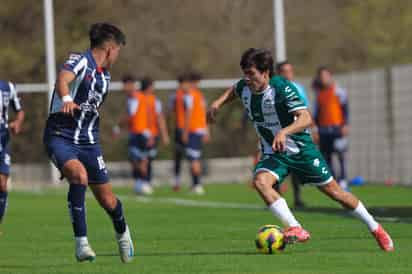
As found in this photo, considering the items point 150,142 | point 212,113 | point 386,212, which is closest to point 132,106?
point 150,142

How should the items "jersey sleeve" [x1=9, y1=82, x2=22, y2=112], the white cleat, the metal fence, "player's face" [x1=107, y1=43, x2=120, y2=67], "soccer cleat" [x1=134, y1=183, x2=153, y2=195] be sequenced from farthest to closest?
the metal fence < "soccer cleat" [x1=134, y1=183, x2=153, y2=195] < the white cleat < "jersey sleeve" [x1=9, y1=82, x2=22, y2=112] < "player's face" [x1=107, y1=43, x2=120, y2=67]

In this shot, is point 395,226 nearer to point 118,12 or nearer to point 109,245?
point 109,245

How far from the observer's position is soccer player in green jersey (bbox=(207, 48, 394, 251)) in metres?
11.9

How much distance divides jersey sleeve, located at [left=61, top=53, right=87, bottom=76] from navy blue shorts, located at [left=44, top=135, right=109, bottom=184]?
1.95ft

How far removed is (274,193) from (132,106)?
1461 centimetres

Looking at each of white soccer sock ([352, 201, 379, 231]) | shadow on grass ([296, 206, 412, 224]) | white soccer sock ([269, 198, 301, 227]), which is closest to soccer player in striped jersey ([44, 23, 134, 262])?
white soccer sock ([269, 198, 301, 227])

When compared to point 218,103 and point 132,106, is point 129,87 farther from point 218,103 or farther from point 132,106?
point 218,103

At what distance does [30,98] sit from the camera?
31.0m

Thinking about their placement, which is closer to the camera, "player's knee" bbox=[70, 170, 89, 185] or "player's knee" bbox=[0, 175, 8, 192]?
"player's knee" bbox=[70, 170, 89, 185]

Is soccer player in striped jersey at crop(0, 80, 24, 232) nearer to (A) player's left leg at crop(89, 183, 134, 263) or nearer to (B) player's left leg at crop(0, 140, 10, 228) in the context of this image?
(B) player's left leg at crop(0, 140, 10, 228)

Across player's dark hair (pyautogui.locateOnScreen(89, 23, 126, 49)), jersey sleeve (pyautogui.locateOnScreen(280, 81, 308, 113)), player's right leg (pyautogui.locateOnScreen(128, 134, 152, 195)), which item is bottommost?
player's right leg (pyautogui.locateOnScreen(128, 134, 152, 195))

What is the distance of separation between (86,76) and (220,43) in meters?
23.9

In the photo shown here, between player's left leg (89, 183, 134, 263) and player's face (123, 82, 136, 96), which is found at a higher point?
player's left leg (89, 183, 134, 263)

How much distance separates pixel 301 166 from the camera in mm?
12133
